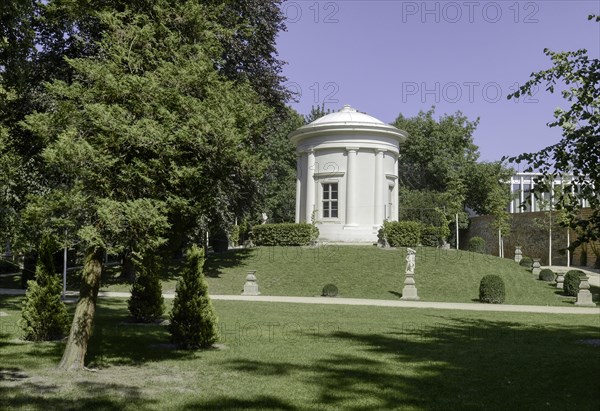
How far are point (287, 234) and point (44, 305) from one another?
22606 millimetres

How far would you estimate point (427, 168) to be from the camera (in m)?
58.8

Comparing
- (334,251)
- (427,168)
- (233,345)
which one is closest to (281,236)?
(334,251)

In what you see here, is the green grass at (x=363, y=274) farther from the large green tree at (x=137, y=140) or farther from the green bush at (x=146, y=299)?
the large green tree at (x=137, y=140)

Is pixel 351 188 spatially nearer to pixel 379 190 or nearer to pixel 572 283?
pixel 379 190

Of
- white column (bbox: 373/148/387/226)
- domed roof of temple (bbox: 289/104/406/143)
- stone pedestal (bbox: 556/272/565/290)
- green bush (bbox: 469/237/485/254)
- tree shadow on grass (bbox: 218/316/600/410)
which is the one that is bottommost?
tree shadow on grass (bbox: 218/316/600/410)

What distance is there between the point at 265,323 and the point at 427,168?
4652 centimetres

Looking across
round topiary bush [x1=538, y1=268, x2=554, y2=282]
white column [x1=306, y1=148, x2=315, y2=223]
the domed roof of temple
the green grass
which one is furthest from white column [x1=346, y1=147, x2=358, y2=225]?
round topiary bush [x1=538, y1=268, x2=554, y2=282]

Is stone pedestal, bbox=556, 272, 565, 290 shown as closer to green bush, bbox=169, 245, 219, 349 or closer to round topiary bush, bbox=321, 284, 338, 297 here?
round topiary bush, bbox=321, 284, 338, 297

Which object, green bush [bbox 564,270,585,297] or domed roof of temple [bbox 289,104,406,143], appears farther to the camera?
domed roof of temple [bbox 289,104,406,143]

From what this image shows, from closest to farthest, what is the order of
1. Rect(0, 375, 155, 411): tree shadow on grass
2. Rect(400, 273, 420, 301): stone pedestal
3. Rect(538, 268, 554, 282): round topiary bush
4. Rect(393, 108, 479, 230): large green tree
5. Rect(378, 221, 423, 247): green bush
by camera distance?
Rect(0, 375, 155, 411): tree shadow on grass
Rect(400, 273, 420, 301): stone pedestal
Rect(538, 268, 554, 282): round topiary bush
Rect(378, 221, 423, 247): green bush
Rect(393, 108, 479, 230): large green tree

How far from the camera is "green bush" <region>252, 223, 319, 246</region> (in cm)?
3334

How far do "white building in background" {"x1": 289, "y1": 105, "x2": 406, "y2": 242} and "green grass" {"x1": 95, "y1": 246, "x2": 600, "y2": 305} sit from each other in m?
3.09

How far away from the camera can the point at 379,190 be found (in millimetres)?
34750

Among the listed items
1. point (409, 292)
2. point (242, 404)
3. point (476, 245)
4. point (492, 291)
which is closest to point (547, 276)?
point (492, 291)
